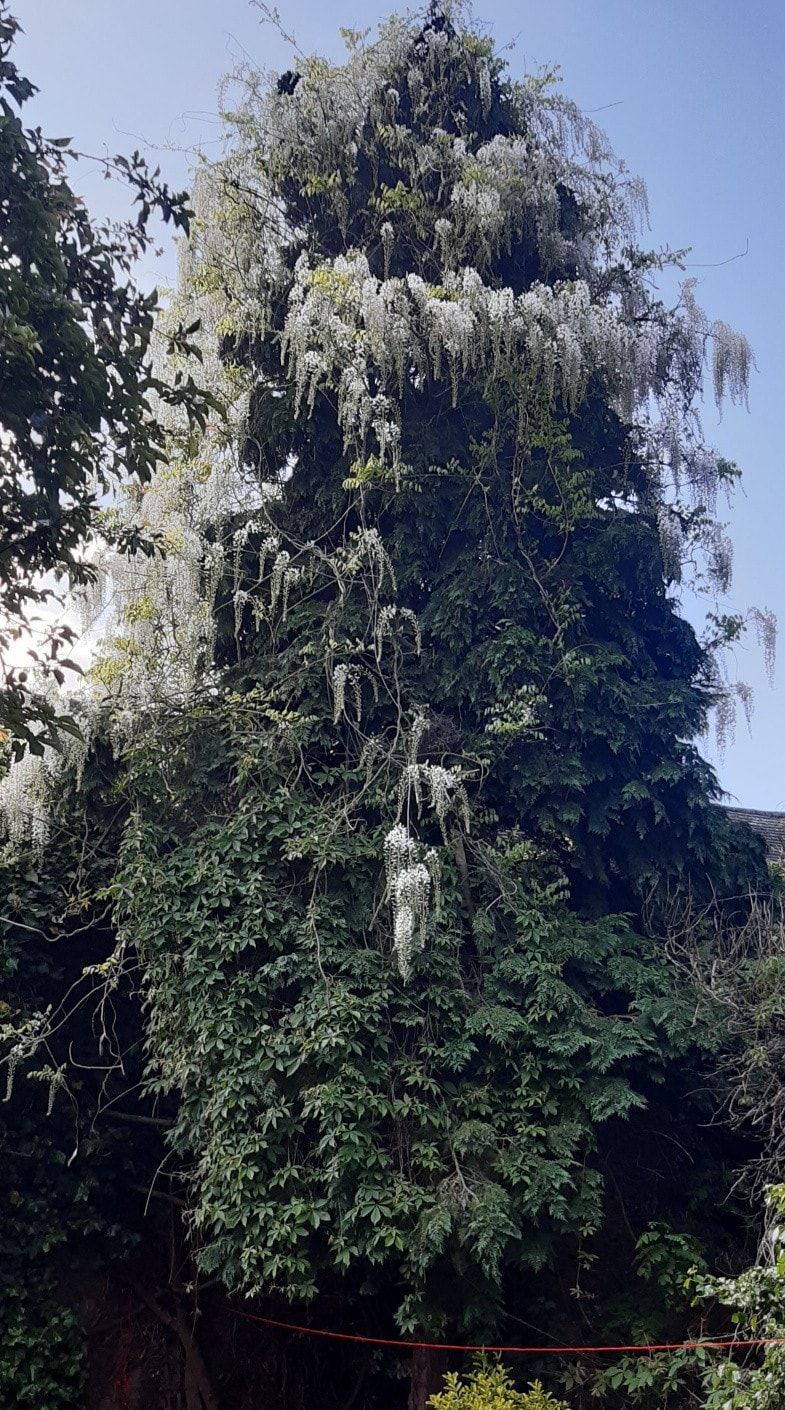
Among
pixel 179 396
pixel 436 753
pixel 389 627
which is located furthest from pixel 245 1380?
pixel 179 396

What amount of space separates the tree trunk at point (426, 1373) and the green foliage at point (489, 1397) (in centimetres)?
34

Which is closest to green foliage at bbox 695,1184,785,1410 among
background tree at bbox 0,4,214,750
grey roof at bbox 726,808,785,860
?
background tree at bbox 0,4,214,750

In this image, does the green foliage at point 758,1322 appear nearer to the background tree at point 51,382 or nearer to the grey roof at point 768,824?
the background tree at point 51,382

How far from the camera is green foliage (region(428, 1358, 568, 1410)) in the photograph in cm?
471

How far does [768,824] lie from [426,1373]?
17.2ft

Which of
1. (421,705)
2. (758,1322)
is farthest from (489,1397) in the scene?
(421,705)

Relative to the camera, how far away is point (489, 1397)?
4.77 meters

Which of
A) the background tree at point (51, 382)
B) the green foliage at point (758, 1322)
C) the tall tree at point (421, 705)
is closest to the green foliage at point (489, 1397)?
the tall tree at point (421, 705)

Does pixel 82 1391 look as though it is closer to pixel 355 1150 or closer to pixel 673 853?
pixel 355 1150

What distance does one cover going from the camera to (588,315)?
7059 millimetres

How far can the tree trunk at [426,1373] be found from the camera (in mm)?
5316

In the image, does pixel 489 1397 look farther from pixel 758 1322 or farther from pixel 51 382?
pixel 51 382

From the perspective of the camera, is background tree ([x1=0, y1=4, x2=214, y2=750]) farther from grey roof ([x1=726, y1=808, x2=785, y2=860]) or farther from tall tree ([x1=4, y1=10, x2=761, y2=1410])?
grey roof ([x1=726, y1=808, x2=785, y2=860])

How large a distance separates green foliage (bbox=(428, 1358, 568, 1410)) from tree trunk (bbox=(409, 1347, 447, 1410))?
13.5 inches
